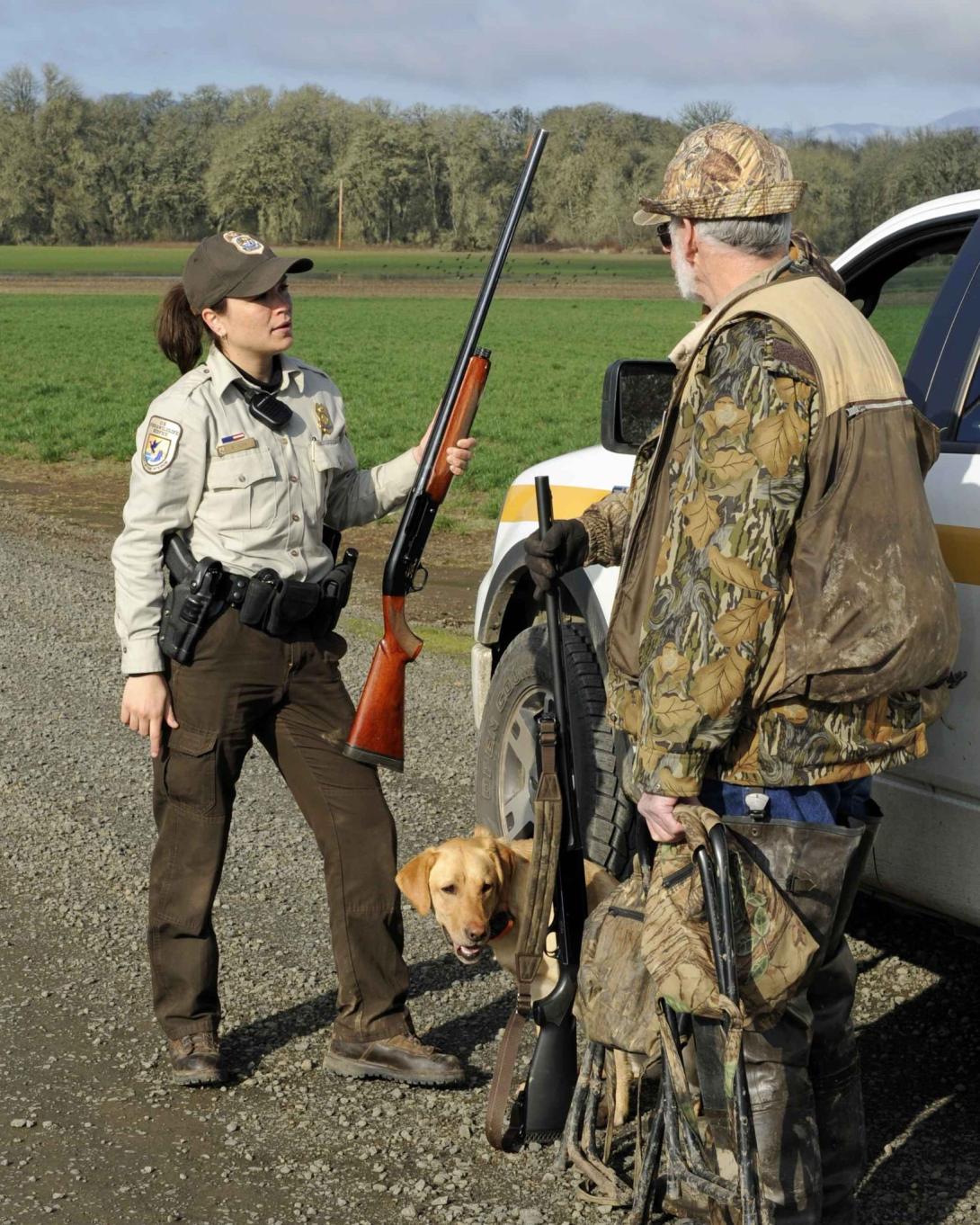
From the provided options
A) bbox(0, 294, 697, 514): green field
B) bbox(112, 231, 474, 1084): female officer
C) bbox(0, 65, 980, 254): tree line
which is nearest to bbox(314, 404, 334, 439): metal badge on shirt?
bbox(112, 231, 474, 1084): female officer

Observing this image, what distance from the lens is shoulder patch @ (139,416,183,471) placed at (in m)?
3.85

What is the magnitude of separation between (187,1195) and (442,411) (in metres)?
2.08

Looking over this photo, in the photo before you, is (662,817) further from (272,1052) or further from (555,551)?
(272,1052)

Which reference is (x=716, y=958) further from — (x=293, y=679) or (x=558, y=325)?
(x=558, y=325)

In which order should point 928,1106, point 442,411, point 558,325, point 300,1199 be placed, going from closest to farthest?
point 300,1199 → point 928,1106 → point 442,411 → point 558,325

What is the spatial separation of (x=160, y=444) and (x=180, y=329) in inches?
15.3

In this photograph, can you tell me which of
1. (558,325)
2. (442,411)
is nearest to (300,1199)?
(442,411)

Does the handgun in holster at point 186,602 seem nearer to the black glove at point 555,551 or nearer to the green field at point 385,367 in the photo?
the black glove at point 555,551

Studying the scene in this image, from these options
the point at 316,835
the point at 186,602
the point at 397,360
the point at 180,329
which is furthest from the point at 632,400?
the point at 397,360

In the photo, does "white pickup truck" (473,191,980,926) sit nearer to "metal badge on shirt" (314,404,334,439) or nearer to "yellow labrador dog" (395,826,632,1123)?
"yellow labrador dog" (395,826,632,1123)

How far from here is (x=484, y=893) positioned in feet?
12.8

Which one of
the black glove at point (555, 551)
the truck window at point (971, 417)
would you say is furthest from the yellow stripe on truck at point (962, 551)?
the black glove at point (555, 551)

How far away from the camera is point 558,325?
51.1m

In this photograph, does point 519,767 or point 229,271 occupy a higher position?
point 229,271
